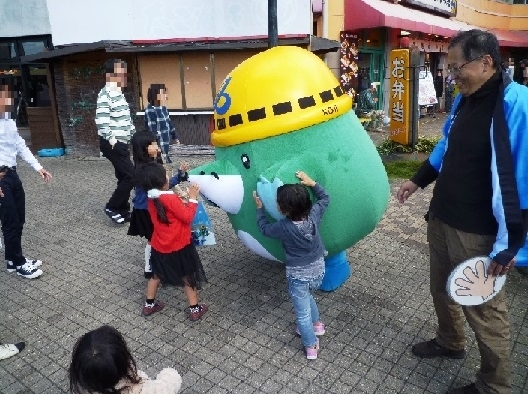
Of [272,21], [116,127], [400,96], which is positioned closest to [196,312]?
[116,127]

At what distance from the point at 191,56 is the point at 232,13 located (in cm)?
→ 128

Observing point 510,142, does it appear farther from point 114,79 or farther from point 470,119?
point 114,79

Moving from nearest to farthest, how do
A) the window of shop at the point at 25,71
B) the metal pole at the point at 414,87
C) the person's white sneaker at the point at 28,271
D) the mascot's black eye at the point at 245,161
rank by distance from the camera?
1. the mascot's black eye at the point at 245,161
2. the person's white sneaker at the point at 28,271
3. the metal pole at the point at 414,87
4. the window of shop at the point at 25,71

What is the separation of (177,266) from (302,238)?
1168 mm

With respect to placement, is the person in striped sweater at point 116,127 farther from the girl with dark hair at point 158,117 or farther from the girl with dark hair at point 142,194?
the girl with dark hair at point 142,194

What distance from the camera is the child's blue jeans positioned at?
307 cm

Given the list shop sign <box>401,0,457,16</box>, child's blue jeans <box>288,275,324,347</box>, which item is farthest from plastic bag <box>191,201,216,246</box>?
shop sign <box>401,0,457,16</box>

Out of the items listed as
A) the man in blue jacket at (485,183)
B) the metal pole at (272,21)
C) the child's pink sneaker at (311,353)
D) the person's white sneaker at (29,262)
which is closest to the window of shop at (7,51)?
the metal pole at (272,21)

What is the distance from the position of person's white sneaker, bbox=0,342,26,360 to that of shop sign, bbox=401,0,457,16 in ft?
46.1

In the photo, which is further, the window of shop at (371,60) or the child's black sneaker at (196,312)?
the window of shop at (371,60)

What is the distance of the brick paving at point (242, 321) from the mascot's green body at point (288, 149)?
62 centimetres

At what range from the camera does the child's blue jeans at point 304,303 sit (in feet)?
10.1

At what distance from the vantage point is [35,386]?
121 inches

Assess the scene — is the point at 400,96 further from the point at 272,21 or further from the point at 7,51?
the point at 7,51
